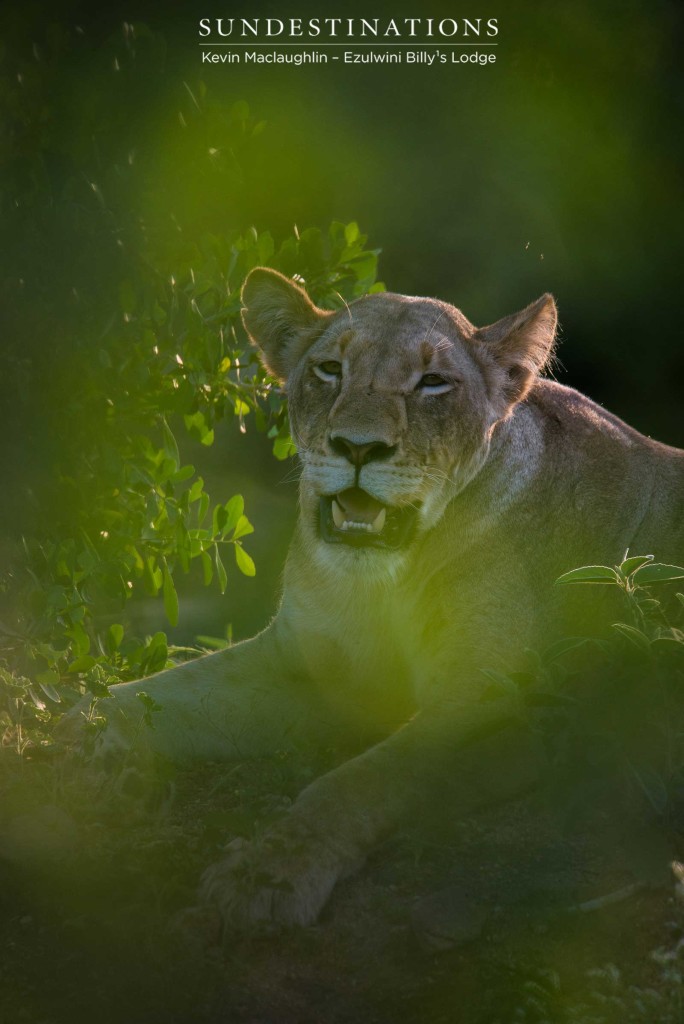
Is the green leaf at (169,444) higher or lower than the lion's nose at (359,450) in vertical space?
lower

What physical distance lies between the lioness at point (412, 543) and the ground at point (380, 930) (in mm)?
249

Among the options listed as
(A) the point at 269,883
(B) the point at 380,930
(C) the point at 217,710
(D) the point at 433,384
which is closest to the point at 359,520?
(D) the point at 433,384

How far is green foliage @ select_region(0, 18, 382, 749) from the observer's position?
364 cm

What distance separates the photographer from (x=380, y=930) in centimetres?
297

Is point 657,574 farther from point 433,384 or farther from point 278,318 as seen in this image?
point 278,318

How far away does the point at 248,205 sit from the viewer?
427 cm

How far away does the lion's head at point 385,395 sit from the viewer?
3680 mm

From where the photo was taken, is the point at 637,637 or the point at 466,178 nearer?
the point at 637,637

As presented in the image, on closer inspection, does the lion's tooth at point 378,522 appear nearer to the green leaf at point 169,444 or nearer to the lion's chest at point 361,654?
the lion's chest at point 361,654

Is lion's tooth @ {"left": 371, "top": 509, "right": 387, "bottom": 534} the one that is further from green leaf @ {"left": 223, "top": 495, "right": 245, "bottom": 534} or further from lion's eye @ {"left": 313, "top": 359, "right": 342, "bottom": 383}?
green leaf @ {"left": 223, "top": 495, "right": 245, "bottom": 534}

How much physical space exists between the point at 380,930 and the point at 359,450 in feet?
4.19

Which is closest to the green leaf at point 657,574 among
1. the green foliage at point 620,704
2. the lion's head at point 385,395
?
the green foliage at point 620,704

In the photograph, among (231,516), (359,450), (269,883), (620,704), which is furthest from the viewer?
(231,516)

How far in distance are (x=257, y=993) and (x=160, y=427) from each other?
7.19ft
